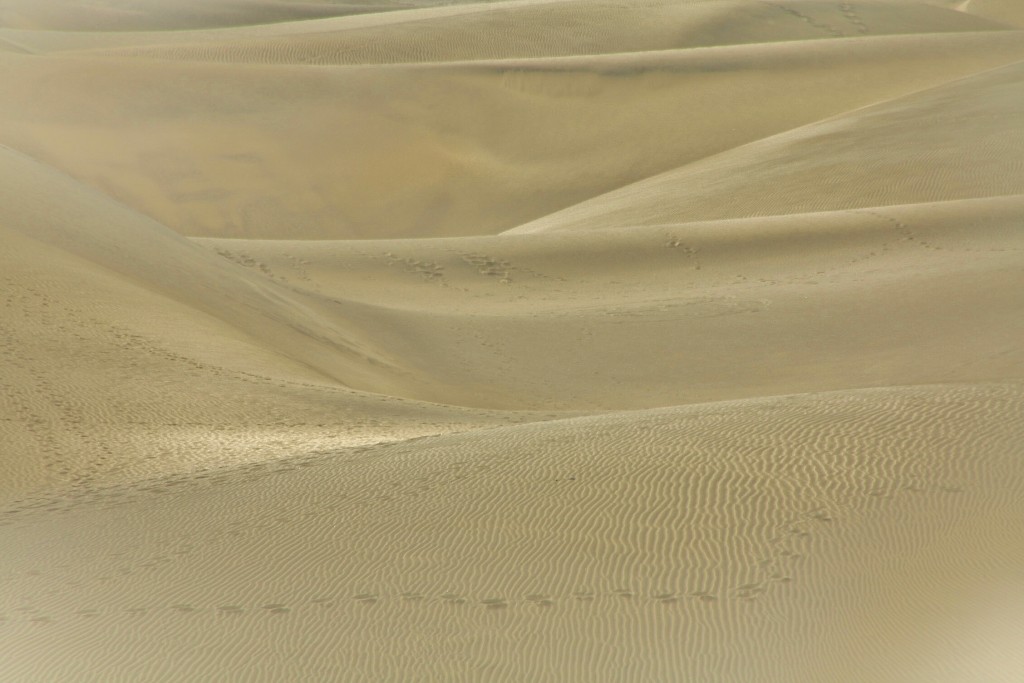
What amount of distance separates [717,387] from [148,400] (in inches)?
225

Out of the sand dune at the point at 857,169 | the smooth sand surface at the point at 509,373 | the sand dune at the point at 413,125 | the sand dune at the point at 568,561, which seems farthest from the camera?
the sand dune at the point at 413,125

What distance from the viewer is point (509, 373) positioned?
12.5m

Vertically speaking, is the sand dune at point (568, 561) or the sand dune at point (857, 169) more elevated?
the sand dune at point (568, 561)

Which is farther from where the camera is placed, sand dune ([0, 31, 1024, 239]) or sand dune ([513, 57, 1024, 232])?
sand dune ([0, 31, 1024, 239])

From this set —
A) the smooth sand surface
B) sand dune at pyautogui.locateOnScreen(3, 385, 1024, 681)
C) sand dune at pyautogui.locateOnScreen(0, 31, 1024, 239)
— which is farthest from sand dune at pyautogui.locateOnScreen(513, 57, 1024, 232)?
sand dune at pyautogui.locateOnScreen(3, 385, 1024, 681)

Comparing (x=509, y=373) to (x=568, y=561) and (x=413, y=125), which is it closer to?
(x=568, y=561)

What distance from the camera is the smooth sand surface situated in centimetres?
467

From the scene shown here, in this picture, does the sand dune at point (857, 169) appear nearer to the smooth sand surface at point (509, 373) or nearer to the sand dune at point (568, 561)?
the smooth sand surface at point (509, 373)

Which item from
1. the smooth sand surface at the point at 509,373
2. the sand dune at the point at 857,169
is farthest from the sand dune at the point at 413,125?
the sand dune at the point at 857,169

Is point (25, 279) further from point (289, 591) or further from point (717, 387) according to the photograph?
point (717, 387)

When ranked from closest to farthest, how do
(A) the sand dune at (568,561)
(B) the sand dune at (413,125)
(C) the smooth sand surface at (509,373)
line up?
(A) the sand dune at (568,561) → (C) the smooth sand surface at (509,373) → (B) the sand dune at (413,125)

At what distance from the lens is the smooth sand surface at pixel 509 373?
15.3 feet

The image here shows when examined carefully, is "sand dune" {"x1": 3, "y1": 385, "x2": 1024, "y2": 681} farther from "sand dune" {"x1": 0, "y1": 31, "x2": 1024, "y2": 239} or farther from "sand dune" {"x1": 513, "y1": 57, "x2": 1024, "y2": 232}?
"sand dune" {"x1": 0, "y1": 31, "x2": 1024, "y2": 239}

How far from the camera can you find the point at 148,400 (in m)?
8.46
